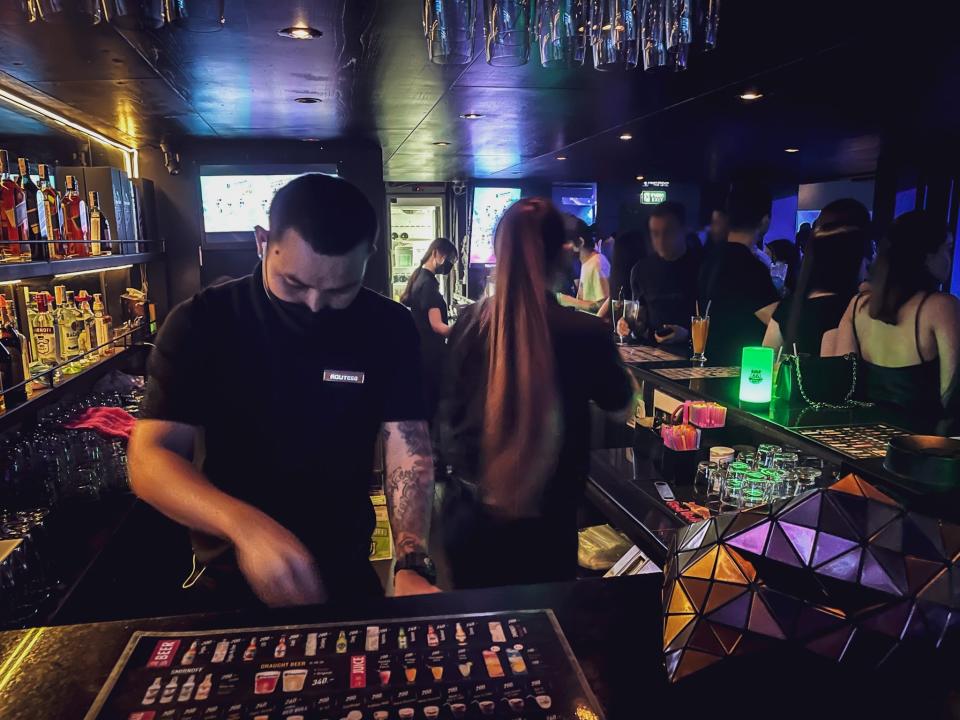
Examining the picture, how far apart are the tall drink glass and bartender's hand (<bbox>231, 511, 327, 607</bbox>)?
8.07 feet

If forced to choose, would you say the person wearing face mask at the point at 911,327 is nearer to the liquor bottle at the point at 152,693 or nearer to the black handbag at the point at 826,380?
the black handbag at the point at 826,380

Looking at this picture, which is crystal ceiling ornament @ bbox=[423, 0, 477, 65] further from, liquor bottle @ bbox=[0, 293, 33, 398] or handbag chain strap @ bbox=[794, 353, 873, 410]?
liquor bottle @ bbox=[0, 293, 33, 398]

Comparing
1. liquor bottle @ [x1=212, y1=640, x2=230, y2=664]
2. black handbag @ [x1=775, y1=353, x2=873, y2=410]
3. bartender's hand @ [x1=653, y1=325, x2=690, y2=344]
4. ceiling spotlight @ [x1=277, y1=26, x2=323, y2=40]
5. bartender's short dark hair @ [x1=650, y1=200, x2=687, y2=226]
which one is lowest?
bartender's hand @ [x1=653, y1=325, x2=690, y2=344]

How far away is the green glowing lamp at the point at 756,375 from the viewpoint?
2.27m

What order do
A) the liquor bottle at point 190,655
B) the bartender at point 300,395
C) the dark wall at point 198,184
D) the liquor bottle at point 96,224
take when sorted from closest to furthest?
the liquor bottle at point 190,655 → the bartender at point 300,395 → the liquor bottle at point 96,224 → the dark wall at point 198,184

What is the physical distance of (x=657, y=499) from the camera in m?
2.33

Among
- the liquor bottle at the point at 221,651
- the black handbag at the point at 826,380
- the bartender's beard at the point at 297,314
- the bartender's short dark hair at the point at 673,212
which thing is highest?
the bartender's short dark hair at the point at 673,212

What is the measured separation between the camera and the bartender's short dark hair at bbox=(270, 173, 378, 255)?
1.63 m

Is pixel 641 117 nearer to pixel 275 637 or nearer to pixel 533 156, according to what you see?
pixel 533 156

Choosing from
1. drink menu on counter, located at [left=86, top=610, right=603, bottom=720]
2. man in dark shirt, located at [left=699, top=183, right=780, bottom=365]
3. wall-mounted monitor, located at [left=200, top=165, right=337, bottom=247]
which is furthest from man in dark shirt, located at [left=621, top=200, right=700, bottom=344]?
drink menu on counter, located at [left=86, top=610, right=603, bottom=720]

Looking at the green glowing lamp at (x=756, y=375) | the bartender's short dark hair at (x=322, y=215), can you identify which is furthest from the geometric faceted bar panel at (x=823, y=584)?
the green glowing lamp at (x=756, y=375)

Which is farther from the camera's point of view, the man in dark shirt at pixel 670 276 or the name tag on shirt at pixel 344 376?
the man in dark shirt at pixel 670 276

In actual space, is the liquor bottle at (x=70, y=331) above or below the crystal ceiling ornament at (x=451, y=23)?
below

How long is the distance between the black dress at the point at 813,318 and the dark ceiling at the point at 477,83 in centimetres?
102
